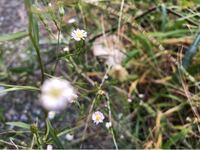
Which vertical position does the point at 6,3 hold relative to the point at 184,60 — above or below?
above

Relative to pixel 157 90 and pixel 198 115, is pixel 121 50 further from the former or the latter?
pixel 198 115

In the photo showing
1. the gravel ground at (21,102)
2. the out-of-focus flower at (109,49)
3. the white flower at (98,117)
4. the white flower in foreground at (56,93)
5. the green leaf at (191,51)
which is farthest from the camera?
the out-of-focus flower at (109,49)

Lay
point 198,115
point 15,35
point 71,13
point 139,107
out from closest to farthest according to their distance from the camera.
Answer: point 15,35
point 198,115
point 139,107
point 71,13

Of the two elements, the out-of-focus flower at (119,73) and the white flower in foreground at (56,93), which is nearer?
the white flower in foreground at (56,93)

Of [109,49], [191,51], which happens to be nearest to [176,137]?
[191,51]

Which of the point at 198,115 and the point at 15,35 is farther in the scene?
the point at 198,115

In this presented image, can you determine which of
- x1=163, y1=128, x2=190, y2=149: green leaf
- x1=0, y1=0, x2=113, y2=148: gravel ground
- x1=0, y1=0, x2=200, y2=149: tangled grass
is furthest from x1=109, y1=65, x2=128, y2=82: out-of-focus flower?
x1=163, y1=128, x2=190, y2=149: green leaf

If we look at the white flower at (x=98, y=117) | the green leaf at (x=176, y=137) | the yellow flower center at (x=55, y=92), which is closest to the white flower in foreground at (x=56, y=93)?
the yellow flower center at (x=55, y=92)

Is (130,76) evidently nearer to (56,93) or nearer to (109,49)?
(109,49)

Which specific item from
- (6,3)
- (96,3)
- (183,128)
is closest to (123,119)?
(183,128)

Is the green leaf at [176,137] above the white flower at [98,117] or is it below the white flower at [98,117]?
below

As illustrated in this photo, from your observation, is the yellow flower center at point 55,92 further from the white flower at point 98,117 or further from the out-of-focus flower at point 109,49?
the out-of-focus flower at point 109,49
